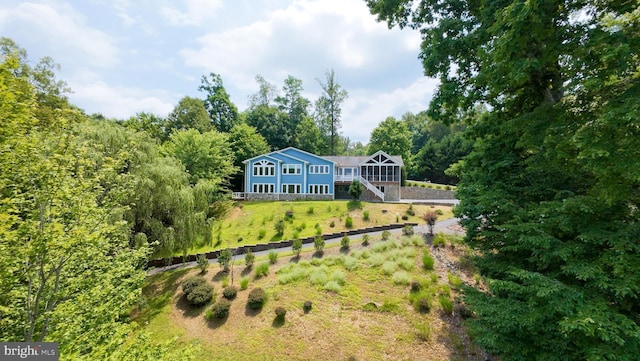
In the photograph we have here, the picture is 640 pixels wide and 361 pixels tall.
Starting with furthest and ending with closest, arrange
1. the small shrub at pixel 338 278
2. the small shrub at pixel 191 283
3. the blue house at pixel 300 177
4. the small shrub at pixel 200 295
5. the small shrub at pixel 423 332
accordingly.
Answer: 1. the blue house at pixel 300 177
2. the small shrub at pixel 338 278
3. the small shrub at pixel 191 283
4. the small shrub at pixel 200 295
5. the small shrub at pixel 423 332

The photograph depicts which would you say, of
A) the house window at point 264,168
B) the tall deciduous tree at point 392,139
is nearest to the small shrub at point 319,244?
the house window at point 264,168

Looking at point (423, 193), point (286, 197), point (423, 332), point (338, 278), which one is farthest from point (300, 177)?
point (423, 332)

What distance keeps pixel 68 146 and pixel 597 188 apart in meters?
11.6

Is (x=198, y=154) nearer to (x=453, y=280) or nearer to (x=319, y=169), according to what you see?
(x=319, y=169)

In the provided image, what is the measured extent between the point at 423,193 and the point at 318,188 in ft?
48.7

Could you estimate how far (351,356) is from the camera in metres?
9.05

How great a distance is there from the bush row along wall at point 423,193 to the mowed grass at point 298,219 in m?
9.65

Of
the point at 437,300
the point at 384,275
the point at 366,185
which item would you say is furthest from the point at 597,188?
the point at 366,185

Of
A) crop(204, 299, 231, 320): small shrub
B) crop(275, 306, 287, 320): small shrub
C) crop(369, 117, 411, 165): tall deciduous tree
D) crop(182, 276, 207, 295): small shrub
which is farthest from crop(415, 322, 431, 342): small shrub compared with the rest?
crop(369, 117, 411, 165): tall deciduous tree

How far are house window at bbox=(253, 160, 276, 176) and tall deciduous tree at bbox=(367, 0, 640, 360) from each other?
25.2 meters

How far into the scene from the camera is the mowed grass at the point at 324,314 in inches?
369

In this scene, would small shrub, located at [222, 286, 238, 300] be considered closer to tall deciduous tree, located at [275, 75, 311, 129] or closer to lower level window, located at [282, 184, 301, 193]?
lower level window, located at [282, 184, 301, 193]

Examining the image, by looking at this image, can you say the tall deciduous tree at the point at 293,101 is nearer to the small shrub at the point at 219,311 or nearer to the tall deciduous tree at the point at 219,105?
the tall deciduous tree at the point at 219,105

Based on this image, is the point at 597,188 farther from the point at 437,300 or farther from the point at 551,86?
the point at 437,300
